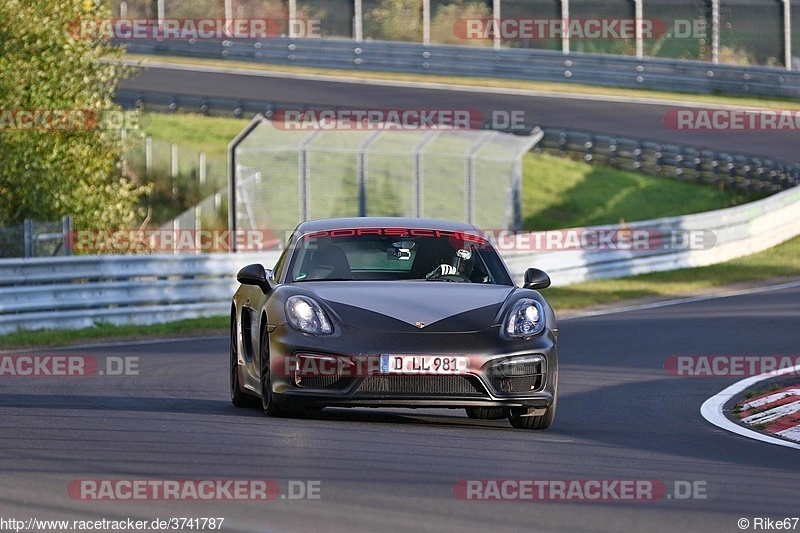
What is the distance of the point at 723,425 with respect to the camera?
33.0ft

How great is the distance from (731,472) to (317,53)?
1398 inches

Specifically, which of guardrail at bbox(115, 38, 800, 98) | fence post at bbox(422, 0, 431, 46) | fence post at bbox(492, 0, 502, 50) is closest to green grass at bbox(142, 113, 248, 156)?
guardrail at bbox(115, 38, 800, 98)

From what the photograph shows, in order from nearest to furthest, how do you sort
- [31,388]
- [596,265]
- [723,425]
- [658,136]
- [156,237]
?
[723,425], [31,388], [596,265], [156,237], [658,136]

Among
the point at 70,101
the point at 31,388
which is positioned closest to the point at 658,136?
the point at 70,101

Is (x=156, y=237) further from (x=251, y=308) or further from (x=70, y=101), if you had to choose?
(x=251, y=308)

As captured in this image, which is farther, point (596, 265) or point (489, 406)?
point (596, 265)
